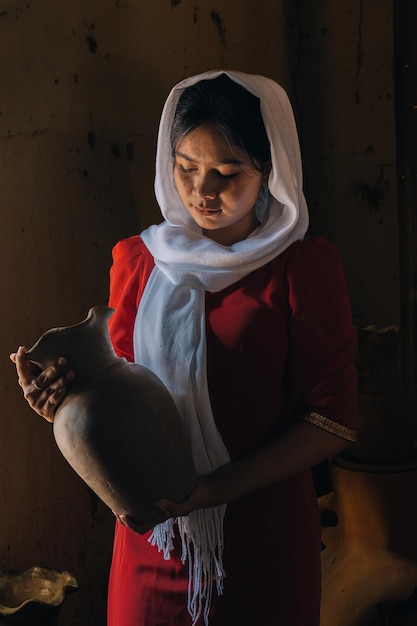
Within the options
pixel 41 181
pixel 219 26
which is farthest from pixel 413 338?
pixel 41 181

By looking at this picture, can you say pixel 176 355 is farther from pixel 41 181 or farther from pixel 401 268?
pixel 401 268

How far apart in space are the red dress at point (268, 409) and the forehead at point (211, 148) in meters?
0.20

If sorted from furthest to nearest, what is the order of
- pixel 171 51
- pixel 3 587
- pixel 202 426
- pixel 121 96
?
1. pixel 171 51
2. pixel 121 96
3. pixel 3 587
4. pixel 202 426

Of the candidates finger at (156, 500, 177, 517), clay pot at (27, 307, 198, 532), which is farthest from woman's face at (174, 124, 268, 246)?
finger at (156, 500, 177, 517)

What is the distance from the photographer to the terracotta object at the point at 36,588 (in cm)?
188

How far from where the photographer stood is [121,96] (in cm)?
230

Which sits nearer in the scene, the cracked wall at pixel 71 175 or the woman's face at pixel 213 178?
the woman's face at pixel 213 178

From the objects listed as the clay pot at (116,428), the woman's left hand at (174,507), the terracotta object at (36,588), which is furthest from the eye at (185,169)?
the terracotta object at (36,588)

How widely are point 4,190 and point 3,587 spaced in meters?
1.03

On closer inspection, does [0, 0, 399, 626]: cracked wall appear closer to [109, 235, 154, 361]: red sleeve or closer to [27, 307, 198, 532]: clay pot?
[109, 235, 154, 361]: red sleeve

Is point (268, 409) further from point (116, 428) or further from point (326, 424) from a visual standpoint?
point (116, 428)

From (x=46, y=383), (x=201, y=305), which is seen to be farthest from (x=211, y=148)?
(x=46, y=383)

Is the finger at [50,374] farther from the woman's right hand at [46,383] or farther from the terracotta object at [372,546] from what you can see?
the terracotta object at [372,546]

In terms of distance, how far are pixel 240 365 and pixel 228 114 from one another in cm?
44
